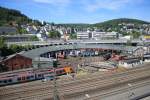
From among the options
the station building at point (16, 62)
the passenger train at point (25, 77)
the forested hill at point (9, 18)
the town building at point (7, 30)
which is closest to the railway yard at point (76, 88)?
the passenger train at point (25, 77)

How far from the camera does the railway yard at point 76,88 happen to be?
17.8 m

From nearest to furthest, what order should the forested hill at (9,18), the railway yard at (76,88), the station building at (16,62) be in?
1. the railway yard at (76,88)
2. the station building at (16,62)
3. the forested hill at (9,18)

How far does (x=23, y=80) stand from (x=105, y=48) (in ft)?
94.6

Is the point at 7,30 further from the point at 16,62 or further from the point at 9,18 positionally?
the point at 16,62

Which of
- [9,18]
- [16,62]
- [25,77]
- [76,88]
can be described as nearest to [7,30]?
[9,18]

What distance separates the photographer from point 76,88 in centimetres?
1956

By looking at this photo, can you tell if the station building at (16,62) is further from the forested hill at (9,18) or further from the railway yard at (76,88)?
the forested hill at (9,18)

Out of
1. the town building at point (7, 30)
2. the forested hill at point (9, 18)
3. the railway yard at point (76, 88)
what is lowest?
the railway yard at point (76, 88)

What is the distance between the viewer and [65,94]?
722 inches

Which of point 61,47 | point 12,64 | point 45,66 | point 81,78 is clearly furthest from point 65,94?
point 61,47

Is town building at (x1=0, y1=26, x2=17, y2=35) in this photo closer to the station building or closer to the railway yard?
the station building

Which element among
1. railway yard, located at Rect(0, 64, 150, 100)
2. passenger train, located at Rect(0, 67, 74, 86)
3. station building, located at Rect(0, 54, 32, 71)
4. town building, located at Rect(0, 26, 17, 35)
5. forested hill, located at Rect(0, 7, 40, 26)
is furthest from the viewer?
forested hill, located at Rect(0, 7, 40, 26)

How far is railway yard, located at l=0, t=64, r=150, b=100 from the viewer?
58.3 ft

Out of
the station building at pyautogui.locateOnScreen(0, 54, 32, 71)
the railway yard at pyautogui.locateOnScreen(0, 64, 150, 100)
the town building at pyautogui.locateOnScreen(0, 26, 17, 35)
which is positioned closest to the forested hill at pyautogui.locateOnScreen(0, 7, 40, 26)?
the town building at pyautogui.locateOnScreen(0, 26, 17, 35)
